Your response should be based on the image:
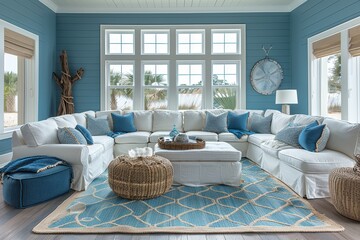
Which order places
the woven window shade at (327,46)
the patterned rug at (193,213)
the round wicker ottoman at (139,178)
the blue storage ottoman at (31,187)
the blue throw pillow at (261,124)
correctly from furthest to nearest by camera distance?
the blue throw pillow at (261,124) → the woven window shade at (327,46) → the round wicker ottoman at (139,178) → the blue storage ottoman at (31,187) → the patterned rug at (193,213)

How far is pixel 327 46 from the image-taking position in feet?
16.0

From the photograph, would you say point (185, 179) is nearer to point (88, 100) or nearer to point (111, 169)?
point (111, 169)

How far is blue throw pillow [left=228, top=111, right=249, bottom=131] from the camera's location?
17.9 ft

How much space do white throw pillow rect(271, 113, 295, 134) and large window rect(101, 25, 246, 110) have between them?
1276 mm

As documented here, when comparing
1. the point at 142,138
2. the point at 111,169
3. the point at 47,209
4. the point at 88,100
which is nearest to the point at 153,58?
the point at 88,100

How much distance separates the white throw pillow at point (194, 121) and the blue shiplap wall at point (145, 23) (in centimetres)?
134

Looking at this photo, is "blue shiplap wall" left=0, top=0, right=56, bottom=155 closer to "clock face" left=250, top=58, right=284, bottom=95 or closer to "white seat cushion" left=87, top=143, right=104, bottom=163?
"white seat cushion" left=87, top=143, right=104, bottom=163

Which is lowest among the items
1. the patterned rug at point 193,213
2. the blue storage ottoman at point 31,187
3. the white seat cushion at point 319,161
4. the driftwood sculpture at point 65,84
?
the patterned rug at point 193,213

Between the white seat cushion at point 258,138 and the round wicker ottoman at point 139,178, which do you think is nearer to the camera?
the round wicker ottoman at point 139,178

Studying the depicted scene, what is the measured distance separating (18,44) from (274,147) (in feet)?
15.3

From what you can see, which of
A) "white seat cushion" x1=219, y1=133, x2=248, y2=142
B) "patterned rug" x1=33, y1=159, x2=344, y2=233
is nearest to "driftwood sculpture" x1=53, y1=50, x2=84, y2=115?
"patterned rug" x1=33, y1=159, x2=344, y2=233

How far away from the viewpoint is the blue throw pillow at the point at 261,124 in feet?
17.4

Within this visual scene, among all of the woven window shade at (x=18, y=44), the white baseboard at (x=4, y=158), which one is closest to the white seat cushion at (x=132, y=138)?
the white baseboard at (x=4, y=158)

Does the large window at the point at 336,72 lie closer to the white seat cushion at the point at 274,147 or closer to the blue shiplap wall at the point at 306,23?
the blue shiplap wall at the point at 306,23
